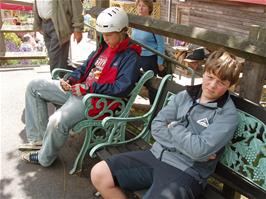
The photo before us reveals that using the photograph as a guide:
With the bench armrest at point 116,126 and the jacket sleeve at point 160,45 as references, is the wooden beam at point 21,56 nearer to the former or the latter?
the jacket sleeve at point 160,45

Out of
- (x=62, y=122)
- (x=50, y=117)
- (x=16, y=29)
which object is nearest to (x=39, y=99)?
(x=50, y=117)

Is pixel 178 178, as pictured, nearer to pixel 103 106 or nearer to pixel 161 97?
pixel 161 97

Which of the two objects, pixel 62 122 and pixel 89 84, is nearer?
pixel 62 122

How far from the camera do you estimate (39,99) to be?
146 inches

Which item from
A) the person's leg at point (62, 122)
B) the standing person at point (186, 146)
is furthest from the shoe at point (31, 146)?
the standing person at point (186, 146)

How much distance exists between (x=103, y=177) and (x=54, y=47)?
108 inches

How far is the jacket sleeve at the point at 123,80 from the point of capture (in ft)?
10.4

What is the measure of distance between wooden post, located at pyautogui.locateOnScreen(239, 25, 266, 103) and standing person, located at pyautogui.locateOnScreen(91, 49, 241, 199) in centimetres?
18

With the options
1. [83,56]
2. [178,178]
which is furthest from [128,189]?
[83,56]

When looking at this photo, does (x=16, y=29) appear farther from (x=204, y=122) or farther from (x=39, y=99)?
(x=204, y=122)

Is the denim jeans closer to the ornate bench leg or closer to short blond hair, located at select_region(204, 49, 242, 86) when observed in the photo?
the ornate bench leg

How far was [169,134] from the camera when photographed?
247 centimetres

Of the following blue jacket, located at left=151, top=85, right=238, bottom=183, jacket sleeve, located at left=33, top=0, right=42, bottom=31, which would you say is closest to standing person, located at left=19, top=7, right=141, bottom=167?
blue jacket, located at left=151, top=85, right=238, bottom=183

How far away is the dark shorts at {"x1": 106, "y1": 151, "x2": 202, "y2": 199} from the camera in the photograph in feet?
7.30
